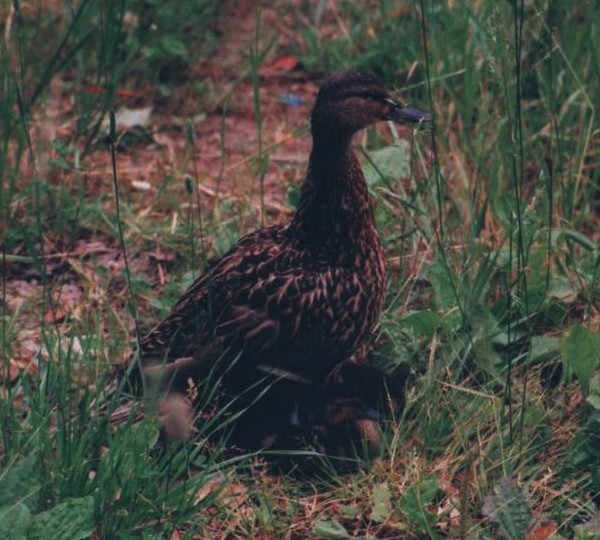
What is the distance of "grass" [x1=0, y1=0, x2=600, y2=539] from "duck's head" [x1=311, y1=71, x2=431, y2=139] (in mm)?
142

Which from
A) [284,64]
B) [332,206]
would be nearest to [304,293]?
[332,206]

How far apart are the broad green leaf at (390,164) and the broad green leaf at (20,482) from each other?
180 centimetres

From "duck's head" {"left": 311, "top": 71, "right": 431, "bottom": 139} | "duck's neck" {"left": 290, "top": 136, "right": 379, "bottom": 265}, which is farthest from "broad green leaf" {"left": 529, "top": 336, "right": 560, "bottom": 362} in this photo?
"duck's head" {"left": 311, "top": 71, "right": 431, "bottom": 139}

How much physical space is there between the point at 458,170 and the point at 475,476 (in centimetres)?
155

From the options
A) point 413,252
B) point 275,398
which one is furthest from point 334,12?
point 275,398

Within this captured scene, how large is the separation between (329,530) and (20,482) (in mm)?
834

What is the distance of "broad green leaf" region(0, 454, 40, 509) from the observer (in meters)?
2.90

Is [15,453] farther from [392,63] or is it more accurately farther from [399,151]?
[392,63]

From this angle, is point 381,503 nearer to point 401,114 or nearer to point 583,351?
point 583,351

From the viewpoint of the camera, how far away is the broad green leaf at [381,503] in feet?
10.7

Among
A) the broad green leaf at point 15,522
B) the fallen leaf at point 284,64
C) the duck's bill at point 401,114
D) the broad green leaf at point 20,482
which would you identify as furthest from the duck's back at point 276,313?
the fallen leaf at point 284,64

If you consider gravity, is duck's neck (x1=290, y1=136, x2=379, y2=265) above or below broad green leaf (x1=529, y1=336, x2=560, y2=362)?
above

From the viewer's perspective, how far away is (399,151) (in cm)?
438

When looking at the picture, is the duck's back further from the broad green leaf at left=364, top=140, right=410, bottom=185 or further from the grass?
the broad green leaf at left=364, top=140, right=410, bottom=185
